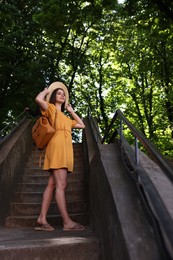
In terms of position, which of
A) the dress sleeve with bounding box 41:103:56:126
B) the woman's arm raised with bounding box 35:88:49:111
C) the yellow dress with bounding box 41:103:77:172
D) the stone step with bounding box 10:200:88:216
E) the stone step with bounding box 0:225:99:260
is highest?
the woman's arm raised with bounding box 35:88:49:111

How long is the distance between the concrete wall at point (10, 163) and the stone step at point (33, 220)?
0.15 meters

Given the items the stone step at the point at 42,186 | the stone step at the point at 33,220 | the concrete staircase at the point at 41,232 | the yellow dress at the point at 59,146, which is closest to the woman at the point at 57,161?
the yellow dress at the point at 59,146

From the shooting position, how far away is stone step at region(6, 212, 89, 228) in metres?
5.18

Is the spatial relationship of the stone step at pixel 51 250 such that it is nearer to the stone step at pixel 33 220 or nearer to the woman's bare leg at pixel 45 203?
the woman's bare leg at pixel 45 203

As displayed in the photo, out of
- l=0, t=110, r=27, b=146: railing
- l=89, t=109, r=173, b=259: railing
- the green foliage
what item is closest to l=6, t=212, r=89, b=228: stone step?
l=0, t=110, r=27, b=146: railing

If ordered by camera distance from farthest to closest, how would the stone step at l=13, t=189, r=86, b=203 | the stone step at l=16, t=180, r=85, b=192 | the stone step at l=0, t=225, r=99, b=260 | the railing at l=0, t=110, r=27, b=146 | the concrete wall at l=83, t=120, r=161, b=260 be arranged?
1. the railing at l=0, t=110, r=27, b=146
2. the stone step at l=16, t=180, r=85, b=192
3. the stone step at l=13, t=189, r=86, b=203
4. the stone step at l=0, t=225, r=99, b=260
5. the concrete wall at l=83, t=120, r=161, b=260

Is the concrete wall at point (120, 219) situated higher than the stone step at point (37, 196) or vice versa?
the stone step at point (37, 196)

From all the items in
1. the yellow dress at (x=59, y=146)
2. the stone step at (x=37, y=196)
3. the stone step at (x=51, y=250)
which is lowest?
the stone step at (x=51, y=250)

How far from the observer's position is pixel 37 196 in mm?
6117

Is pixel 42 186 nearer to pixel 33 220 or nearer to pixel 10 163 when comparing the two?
pixel 10 163

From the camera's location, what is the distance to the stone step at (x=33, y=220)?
5.18 meters

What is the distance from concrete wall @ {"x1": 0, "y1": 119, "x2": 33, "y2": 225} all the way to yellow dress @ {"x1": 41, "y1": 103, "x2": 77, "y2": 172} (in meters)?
1.58

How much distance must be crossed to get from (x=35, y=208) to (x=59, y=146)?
6.07ft

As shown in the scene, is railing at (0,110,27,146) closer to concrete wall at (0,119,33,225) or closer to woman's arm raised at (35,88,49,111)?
concrete wall at (0,119,33,225)
